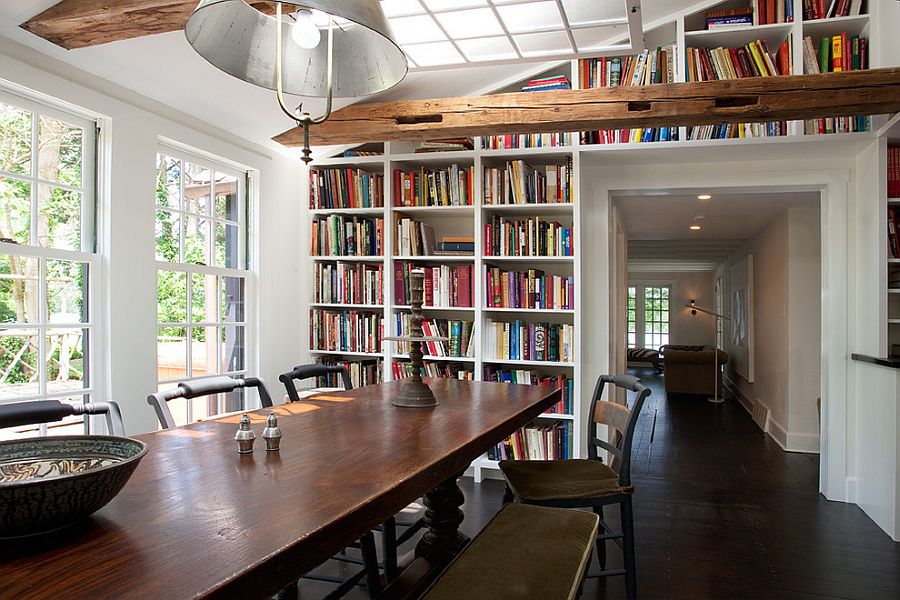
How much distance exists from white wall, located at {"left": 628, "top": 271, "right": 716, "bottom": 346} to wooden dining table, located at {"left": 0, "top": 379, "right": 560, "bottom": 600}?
14.2 m

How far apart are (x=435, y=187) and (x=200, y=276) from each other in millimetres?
1691

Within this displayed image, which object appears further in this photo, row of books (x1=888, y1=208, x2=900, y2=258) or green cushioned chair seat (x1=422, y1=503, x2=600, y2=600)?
row of books (x1=888, y1=208, x2=900, y2=258)

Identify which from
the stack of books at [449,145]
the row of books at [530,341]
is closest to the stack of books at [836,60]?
the row of books at [530,341]

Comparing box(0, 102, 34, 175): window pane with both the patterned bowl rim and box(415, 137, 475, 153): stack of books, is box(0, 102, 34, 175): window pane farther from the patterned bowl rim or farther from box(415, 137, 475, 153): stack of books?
box(415, 137, 475, 153): stack of books

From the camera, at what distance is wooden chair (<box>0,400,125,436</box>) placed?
5.59 feet

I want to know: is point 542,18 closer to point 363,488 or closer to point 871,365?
point 363,488

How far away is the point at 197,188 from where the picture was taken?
149 inches

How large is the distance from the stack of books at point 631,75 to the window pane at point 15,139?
305 centimetres

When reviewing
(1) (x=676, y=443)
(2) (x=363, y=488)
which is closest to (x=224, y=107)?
(2) (x=363, y=488)

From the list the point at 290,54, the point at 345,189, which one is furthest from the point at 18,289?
the point at 345,189

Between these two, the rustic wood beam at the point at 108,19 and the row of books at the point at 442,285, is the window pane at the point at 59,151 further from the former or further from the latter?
the row of books at the point at 442,285

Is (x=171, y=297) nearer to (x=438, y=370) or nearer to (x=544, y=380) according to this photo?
(x=438, y=370)

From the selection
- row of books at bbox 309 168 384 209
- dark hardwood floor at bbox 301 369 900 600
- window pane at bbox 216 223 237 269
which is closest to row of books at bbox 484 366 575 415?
dark hardwood floor at bbox 301 369 900 600

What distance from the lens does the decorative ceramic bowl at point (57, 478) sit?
36.4 inches
